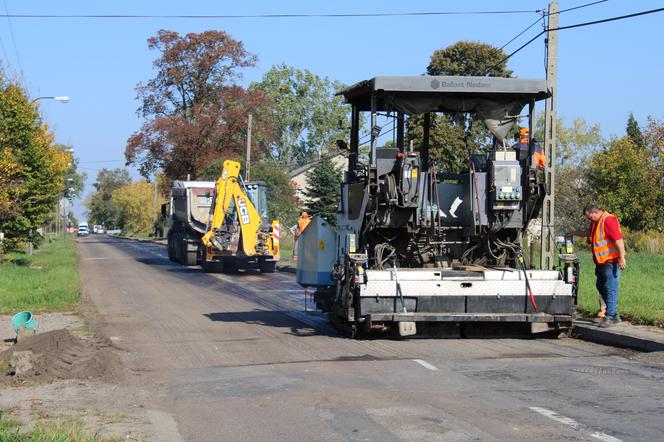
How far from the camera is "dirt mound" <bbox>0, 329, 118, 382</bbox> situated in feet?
29.6

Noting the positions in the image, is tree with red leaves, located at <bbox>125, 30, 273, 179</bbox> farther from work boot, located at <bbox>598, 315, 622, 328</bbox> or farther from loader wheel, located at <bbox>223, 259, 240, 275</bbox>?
work boot, located at <bbox>598, 315, 622, 328</bbox>

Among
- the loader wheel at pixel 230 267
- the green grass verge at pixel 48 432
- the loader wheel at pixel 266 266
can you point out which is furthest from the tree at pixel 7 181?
the green grass verge at pixel 48 432

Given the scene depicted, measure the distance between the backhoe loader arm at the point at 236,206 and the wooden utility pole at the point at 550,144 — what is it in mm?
13360

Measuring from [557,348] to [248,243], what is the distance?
17.6 meters

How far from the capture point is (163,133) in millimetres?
57625

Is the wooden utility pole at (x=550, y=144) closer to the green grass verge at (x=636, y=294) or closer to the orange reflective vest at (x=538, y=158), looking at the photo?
the green grass verge at (x=636, y=294)

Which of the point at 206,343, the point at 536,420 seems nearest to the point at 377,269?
the point at 206,343

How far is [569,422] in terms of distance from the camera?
6859 mm

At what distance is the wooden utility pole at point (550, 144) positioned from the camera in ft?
49.4

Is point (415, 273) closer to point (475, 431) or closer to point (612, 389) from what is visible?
point (612, 389)

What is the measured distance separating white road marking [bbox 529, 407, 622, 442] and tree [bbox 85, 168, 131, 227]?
138161mm

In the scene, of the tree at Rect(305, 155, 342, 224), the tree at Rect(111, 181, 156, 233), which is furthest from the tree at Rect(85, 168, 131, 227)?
the tree at Rect(305, 155, 342, 224)

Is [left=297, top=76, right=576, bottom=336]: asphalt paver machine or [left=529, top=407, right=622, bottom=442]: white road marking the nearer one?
[left=529, top=407, right=622, bottom=442]: white road marking

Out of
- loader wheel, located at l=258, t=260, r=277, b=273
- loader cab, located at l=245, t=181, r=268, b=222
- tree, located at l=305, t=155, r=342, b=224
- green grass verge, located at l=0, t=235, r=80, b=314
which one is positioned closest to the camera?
green grass verge, located at l=0, t=235, r=80, b=314
